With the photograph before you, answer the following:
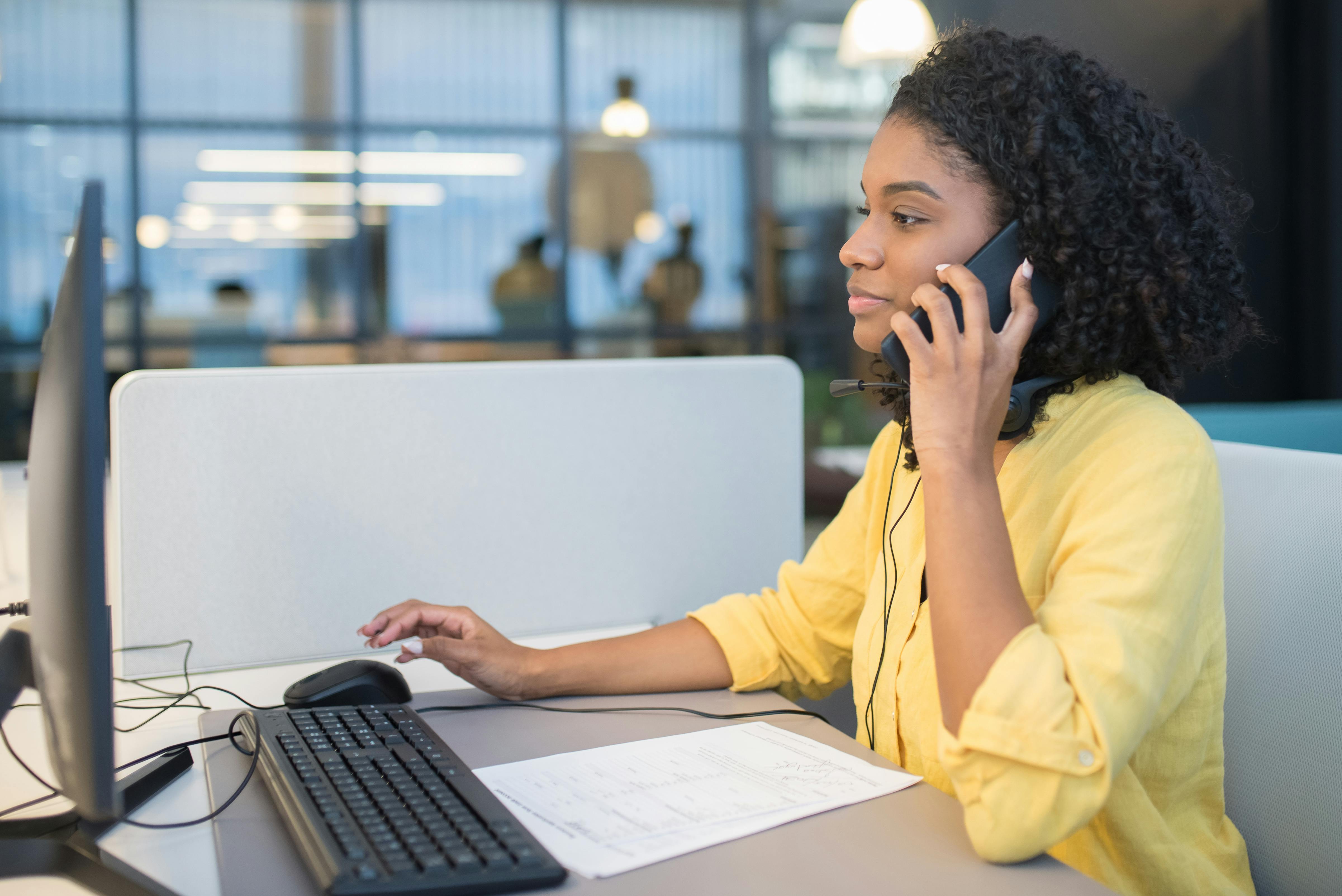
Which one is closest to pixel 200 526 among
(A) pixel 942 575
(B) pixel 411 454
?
(B) pixel 411 454

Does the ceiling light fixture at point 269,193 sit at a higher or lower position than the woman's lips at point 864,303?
higher

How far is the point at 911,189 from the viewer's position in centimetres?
96

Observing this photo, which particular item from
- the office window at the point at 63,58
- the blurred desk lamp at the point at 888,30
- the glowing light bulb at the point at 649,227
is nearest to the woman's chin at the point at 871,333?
the blurred desk lamp at the point at 888,30

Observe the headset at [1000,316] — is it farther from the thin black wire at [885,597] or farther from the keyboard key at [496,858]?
the keyboard key at [496,858]

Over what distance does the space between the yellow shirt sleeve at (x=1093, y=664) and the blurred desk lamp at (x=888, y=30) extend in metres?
2.87

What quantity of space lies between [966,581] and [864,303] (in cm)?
32

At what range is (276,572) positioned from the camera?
1.30 metres

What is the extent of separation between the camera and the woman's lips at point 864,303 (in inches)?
39.3

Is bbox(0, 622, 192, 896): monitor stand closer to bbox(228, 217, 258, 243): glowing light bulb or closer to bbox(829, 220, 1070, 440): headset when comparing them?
bbox(829, 220, 1070, 440): headset

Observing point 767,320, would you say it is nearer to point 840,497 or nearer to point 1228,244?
point 840,497

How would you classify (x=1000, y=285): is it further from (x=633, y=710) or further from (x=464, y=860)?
(x=464, y=860)

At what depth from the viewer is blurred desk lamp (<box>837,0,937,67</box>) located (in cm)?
341

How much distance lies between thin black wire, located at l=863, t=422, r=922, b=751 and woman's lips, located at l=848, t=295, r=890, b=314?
0.15m

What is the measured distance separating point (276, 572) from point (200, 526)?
10 cm
